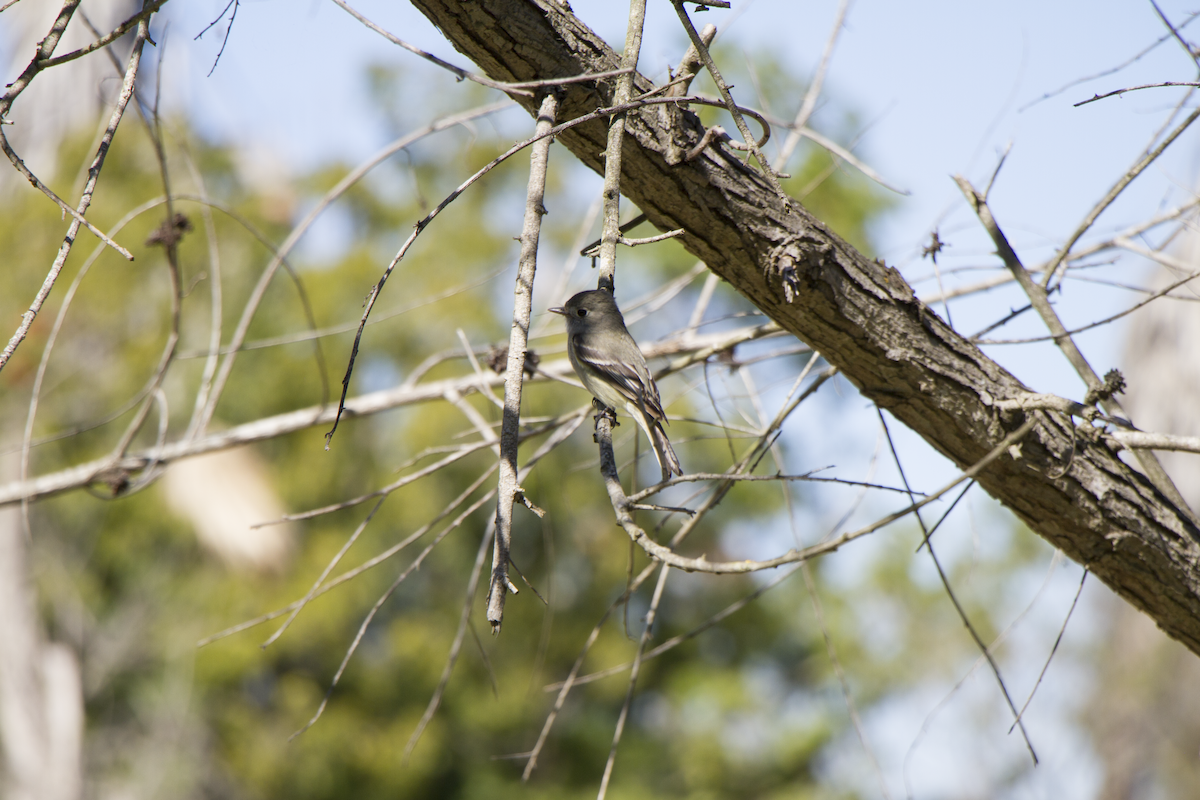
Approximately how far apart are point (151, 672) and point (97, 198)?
22.3 ft

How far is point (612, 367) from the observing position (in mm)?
3883

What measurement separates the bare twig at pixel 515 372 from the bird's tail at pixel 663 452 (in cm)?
121

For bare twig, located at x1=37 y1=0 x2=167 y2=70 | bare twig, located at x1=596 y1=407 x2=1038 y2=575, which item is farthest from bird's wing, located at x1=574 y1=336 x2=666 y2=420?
bare twig, located at x1=37 y1=0 x2=167 y2=70

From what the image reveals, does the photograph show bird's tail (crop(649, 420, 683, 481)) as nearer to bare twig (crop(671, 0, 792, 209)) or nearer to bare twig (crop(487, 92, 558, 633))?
bare twig (crop(671, 0, 792, 209))

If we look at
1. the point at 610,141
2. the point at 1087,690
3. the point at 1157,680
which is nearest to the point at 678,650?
the point at 1157,680

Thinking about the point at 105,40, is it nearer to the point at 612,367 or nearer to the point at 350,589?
the point at 612,367

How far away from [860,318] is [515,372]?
118 centimetres

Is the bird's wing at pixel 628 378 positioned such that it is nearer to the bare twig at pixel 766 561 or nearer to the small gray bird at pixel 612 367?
the small gray bird at pixel 612 367

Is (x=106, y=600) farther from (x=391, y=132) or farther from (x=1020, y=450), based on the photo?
(x=1020, y=450)

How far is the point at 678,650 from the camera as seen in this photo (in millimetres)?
14469

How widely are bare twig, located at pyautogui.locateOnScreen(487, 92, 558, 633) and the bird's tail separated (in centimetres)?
121

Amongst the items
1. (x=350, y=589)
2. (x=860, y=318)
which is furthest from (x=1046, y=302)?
(x=350, y=589)

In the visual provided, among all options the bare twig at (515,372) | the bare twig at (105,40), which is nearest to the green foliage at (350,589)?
the bare twig at (515,372)

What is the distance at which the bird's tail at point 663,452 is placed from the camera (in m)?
3.12
